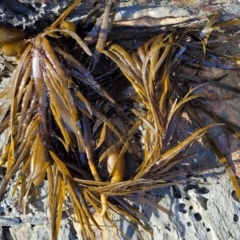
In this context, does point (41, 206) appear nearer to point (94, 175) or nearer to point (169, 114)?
point (94, 175)

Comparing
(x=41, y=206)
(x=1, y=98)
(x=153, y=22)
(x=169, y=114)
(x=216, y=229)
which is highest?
(x=153, y=22)

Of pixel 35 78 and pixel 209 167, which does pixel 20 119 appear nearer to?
pixel 35 78

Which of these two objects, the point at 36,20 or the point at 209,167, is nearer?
the point at 36,20

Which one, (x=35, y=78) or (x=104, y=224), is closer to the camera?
(x=35, y=78)

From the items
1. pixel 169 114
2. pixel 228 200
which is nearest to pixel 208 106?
pixel 169 114

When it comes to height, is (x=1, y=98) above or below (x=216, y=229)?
above

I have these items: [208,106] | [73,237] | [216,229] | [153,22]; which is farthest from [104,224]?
[153,22]
